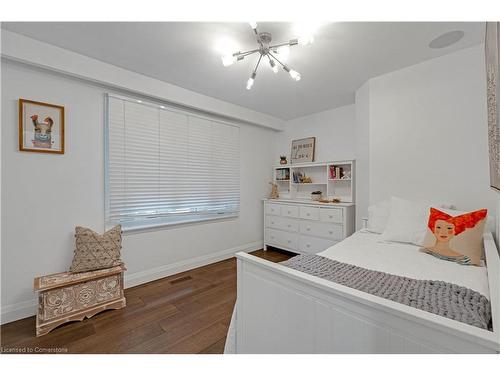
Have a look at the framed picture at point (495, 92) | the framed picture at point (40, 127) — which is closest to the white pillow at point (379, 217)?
the framed picture at point (495, 92)

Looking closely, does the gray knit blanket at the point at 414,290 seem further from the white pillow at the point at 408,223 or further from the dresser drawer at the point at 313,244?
the dresser drawer at the point at 313,244

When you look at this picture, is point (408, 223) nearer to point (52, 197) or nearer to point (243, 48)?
point (243, 48)

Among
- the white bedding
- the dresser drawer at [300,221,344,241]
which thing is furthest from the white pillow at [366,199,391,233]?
the dresser drawer at [300,221,344,241]

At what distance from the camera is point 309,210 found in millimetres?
3330

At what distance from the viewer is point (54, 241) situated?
208cm

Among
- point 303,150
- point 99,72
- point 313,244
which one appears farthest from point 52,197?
point 303,150

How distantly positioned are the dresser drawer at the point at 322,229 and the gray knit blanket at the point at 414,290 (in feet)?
5.55

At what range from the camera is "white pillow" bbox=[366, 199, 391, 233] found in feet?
7.50

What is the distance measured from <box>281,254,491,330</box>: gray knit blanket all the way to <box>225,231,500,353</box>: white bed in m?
0.08

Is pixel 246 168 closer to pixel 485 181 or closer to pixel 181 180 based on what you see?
pixel 181 180

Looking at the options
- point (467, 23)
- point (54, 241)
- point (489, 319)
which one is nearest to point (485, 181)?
point (467, 23)
